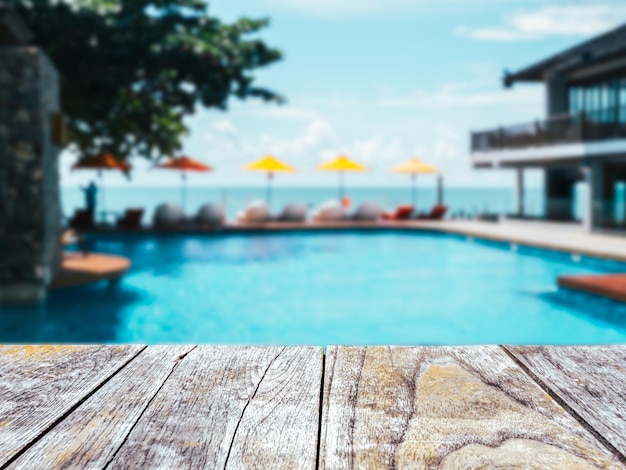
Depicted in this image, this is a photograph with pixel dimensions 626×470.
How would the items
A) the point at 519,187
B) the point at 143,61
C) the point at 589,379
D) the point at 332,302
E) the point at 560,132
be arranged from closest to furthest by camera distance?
the point at 589,379
the point at 332,302
the point at 143,61
the point at 560,132
the point at 519,187

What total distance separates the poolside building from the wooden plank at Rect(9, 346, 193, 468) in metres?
21.1

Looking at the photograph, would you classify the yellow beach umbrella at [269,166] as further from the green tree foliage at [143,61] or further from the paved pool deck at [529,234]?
the green tree foliage at [143,61]

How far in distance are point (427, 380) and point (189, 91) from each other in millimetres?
19563

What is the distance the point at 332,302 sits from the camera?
1270 centimetres

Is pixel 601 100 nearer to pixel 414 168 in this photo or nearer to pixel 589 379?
pixel 414 168

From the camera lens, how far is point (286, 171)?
28.7m

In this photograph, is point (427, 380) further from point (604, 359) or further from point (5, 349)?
point (5, 349)

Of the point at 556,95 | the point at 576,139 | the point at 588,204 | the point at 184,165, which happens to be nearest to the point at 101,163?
the point at 184,165

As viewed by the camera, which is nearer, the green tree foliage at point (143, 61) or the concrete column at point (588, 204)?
the green tree foliage at point (143, 61)

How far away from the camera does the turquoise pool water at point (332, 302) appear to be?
1023 centimetres

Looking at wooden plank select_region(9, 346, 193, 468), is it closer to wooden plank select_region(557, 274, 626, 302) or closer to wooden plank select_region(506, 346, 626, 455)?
wooden plank select_region(506, 346, 626, 455)

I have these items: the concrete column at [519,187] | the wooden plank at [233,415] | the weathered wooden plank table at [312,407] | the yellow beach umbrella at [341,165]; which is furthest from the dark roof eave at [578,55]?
the wooden plank at [233,415]

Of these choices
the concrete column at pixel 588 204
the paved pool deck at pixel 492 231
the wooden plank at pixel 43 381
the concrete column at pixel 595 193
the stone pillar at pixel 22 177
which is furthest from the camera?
the concrete column at pixel 588 204

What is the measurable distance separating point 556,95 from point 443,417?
26894 millimetres
